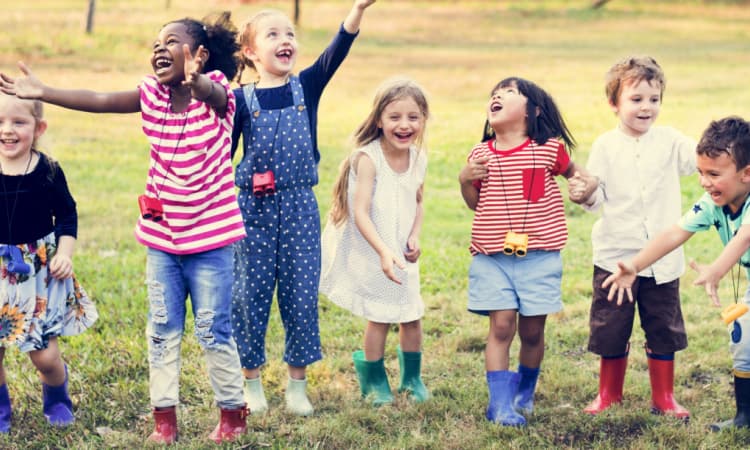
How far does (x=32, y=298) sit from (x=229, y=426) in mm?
956

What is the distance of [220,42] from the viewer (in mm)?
4336

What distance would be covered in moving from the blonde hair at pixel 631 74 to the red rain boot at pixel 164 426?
7.65 ft

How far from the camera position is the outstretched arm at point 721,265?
12.6 feet

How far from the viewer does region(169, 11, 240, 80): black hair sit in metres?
4.25

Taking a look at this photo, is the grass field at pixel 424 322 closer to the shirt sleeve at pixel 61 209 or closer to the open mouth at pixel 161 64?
the shirt sleeve at pixel 61 209

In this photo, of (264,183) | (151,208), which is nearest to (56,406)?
(151,208)

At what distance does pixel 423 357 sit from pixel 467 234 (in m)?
2.88

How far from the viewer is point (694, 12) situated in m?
31.9

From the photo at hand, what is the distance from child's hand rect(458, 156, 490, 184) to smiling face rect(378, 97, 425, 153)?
31 centimetres

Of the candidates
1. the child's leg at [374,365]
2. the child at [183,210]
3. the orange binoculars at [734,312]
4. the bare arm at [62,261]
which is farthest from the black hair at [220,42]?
the orange binoculars at [734,312]

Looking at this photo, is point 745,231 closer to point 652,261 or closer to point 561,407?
point 652,261

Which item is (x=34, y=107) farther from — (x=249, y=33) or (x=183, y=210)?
(x=249, y=33)

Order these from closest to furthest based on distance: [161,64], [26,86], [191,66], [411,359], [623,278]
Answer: [26,86], [191,66], [161,64], [623,278], [411,359]

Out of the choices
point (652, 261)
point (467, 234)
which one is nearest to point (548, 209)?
point (652, 261)
